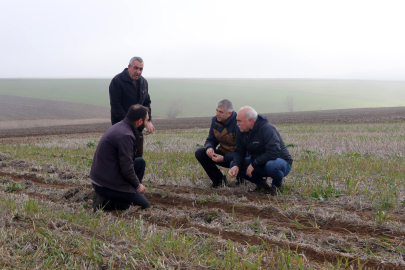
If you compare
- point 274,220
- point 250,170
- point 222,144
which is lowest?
point 274,220

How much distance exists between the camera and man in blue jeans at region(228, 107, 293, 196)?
5.94m

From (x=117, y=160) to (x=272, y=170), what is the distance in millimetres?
2711

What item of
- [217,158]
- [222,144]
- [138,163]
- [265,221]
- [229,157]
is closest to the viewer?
[265,221]

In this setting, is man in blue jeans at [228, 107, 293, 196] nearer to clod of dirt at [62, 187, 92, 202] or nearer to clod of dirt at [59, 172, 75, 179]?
clod of dirt at [62, 187, 92, 202]

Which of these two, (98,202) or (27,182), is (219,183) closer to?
(98,202)

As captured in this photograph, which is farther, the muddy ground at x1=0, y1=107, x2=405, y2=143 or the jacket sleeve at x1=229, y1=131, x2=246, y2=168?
the muddy ground at x1=0, y1=107, x2=405, y2=143

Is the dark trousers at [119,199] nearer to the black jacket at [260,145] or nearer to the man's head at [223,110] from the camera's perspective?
the black jacket at [260,145]

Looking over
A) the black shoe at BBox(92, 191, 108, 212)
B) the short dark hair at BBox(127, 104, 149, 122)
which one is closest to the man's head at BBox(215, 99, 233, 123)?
the short dark hair at BBox(127, 104, 149, 122)

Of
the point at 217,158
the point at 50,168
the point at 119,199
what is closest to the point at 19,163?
the point at 50,168

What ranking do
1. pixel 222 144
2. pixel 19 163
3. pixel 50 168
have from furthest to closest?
pixel 19 163, pixel 50 168, pixel 222 144

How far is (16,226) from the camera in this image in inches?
159

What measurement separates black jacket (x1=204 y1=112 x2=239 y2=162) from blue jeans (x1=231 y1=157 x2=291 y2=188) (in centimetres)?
49

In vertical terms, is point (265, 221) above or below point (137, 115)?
below

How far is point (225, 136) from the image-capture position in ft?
22.2
